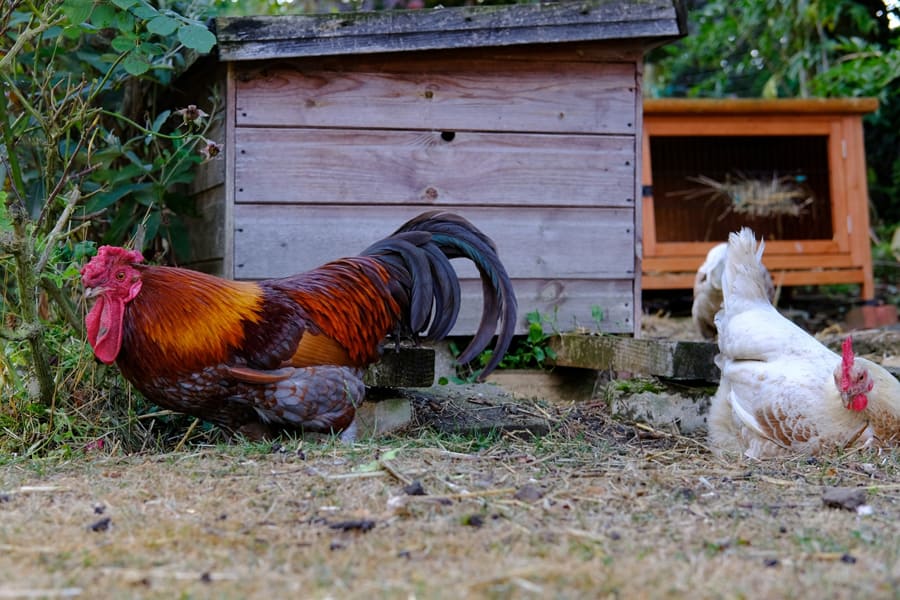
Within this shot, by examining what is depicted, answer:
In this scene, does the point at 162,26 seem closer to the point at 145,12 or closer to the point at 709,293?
the point at 145,12

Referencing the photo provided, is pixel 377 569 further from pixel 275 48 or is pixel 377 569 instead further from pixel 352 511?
pixel 275 48

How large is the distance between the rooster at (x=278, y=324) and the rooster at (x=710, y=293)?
235 centimetres

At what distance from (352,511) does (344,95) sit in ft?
10.1

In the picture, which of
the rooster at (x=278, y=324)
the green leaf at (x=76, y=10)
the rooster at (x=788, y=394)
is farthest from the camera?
the rooster at (x=788, y=394)

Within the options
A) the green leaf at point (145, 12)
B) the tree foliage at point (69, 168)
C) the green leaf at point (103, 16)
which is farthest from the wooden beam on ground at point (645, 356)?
the green leaf at point (103, 16)

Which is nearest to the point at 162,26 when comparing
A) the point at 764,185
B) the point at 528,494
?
the point at 528,494

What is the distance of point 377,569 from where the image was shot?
2.52 meters

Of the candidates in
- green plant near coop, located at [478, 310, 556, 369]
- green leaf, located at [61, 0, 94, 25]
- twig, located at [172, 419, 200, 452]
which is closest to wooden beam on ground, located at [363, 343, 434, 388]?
twig, located at [172, 419, 200, 452]

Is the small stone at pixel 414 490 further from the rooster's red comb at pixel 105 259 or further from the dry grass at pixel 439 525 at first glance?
the rooster's red comb at pixel 105 259

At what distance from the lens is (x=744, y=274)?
5355 mm

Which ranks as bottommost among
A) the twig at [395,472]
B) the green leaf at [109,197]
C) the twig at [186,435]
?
the twig at [395,472]

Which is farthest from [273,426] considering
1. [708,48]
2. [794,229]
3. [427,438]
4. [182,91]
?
[708,48]

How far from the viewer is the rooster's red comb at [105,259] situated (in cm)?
396

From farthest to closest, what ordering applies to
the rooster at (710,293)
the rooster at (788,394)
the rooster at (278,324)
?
the rooster at (710,293)
the rooster at (788,394)
the rooster at (278,324)
